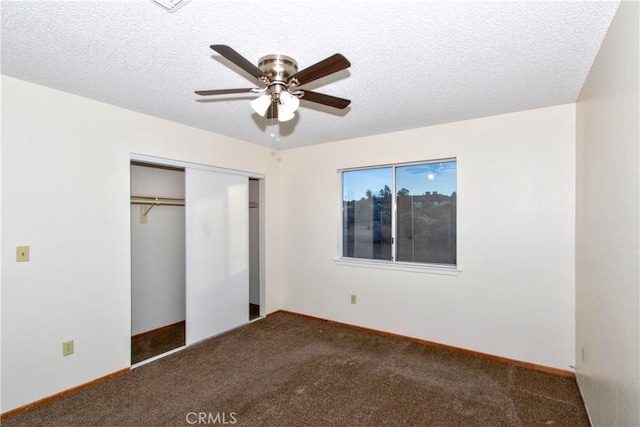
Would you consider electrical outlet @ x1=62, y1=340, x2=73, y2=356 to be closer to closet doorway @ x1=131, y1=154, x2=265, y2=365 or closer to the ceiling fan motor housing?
closet doorway @ x1=131, y1=154, x2=265, y2=365

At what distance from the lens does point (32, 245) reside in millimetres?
2309

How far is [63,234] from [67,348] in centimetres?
92

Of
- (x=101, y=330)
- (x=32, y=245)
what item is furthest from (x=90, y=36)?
(x=101, y=330)

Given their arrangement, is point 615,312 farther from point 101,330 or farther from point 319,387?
point 101,330

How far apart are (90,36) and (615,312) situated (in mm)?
3153

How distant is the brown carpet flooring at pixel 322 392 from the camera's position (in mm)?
2172

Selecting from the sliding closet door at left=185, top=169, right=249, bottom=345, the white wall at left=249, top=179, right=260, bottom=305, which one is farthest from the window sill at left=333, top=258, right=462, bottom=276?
the white wall at left=249, top=179, right=260, bottom=305

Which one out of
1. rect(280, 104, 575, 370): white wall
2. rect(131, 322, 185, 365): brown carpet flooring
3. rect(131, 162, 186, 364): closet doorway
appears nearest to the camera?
rect(280, 104, 575, 370): white wall

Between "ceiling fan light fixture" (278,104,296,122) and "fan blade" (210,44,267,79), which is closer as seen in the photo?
"fan blade" (210,44,267,79)

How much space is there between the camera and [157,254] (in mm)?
3889

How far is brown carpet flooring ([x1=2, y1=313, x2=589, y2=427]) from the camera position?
85.5 inches

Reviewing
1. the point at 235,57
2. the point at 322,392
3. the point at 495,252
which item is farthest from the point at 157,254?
the point at 495,252

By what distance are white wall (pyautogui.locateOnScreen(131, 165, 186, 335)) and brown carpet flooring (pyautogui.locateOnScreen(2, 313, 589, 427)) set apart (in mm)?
944

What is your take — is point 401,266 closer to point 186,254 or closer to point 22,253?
point 186,254
